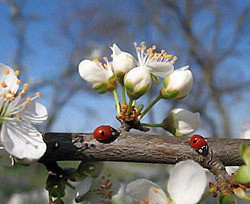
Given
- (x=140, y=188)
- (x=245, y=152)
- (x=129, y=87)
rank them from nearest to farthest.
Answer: (x=245, y=152)
(x=140, y=188)
(x=129, y=87)

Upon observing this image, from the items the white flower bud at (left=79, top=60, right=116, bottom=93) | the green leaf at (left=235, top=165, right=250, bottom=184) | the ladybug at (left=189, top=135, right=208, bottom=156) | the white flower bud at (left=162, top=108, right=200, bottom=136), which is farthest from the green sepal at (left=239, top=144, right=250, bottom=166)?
the white flower bud at (left=79, top=60, right=116, bottom=93)

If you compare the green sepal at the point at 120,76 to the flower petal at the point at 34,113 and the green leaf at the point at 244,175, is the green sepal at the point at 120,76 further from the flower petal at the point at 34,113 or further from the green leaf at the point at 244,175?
the green leaf at the point at 244,175

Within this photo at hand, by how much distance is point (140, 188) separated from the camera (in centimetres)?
50

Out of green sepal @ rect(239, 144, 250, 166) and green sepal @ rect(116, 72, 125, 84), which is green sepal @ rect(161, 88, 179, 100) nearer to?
green sepal @ rect(116, 72, 125, 84)

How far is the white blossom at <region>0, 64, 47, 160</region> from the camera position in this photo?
48 cm

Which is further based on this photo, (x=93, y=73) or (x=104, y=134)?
(x=93, y=73)

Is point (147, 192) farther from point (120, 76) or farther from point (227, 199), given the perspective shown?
point (120, 76)

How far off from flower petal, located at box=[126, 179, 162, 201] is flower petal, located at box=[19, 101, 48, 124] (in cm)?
19

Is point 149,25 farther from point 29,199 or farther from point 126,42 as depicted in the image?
point 29,199

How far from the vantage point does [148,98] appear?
576 cm

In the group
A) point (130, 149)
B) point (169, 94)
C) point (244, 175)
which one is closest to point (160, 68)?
point (169, 94)

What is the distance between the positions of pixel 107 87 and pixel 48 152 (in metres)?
0.20

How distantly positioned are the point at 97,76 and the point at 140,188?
273 millimetres

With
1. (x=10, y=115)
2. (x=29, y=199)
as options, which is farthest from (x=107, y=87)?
(x=29, y=199)
